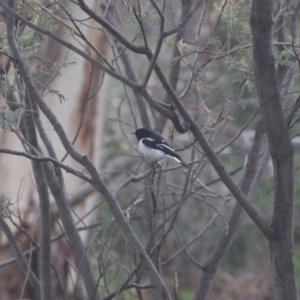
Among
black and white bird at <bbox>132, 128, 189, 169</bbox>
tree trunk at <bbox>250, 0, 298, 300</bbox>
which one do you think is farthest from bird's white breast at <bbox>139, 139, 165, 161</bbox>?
tree trunk at <bbox>250, 0, 298, 300</bbox>

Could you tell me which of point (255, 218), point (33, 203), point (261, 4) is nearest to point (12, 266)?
point (33, 203)

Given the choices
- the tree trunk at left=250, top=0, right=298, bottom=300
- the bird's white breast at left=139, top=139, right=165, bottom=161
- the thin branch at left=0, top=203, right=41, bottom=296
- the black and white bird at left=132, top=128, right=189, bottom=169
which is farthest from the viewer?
the bird's white breast at left=139, top=139, right=165, bottom=161

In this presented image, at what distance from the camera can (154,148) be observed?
5.11 meters

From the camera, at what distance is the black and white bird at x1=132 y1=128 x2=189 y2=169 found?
4.96 meters

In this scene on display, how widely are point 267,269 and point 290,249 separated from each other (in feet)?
25.2

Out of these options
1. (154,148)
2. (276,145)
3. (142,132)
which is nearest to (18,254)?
(154,148)

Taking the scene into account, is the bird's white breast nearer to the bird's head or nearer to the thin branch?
the bird's head

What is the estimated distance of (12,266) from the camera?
6.56 meters

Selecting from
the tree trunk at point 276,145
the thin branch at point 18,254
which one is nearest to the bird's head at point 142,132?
the thin branch at point 18,254

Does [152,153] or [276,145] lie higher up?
[152,153]

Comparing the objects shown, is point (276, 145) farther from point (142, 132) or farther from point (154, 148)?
point (142, 132)

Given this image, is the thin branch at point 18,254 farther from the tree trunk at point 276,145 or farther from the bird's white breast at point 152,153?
the tree trunk at point 276,145

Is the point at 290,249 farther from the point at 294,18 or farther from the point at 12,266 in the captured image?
the point at 12,266

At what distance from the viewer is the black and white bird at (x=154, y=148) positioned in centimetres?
496
